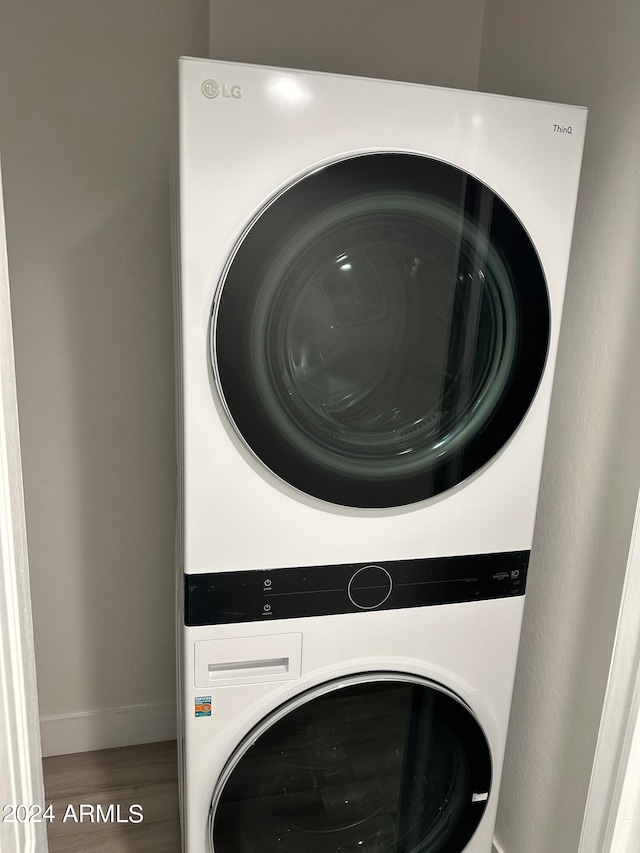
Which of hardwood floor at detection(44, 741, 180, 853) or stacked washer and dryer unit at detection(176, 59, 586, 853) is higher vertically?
stacked washer and dryer unit at detection(176, 59, 586, 853)

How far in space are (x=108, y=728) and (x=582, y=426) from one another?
5.33 feet

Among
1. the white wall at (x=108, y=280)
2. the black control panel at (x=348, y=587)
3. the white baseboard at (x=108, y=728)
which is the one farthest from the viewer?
the white baseboard at (x=108, y=728)

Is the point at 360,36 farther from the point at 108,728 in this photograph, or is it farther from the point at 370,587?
the point at 108,728

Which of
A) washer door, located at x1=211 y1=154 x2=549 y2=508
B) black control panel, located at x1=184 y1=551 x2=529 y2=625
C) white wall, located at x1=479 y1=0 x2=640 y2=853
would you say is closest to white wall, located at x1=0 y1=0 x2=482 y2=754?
white wall, located at x1=479 y1=0 x2=640 y2=853

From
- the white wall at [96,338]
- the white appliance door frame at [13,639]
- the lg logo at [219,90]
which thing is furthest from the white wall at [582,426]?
the white appliance door frame at [13,639]

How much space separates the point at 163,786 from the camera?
193 cm

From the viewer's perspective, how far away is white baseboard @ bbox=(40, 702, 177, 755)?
2.02 m

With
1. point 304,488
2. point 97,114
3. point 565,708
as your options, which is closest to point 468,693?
point 565,708

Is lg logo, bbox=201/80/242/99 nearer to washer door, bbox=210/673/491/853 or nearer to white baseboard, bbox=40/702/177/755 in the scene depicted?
washer door, bbox=210/673/491/853

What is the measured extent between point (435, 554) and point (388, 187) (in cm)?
67

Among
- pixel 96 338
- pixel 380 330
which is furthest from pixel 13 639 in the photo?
pixel 96 338

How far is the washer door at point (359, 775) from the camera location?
1.31m

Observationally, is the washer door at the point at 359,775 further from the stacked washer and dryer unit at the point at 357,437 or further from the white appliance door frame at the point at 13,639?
the white appliance door frame at the point at 13,639

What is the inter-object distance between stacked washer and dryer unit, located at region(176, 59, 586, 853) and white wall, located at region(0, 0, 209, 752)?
2.06 feet
